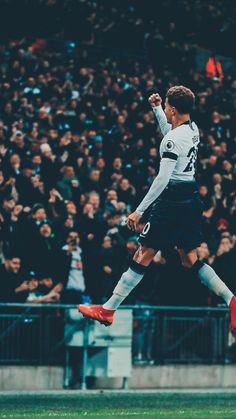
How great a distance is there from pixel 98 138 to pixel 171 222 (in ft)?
32.7

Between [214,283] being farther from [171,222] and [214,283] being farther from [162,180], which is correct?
[162,180]

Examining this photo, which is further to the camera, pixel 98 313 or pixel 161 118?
pixel 161 118

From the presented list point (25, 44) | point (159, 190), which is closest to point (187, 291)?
point (159, 190)

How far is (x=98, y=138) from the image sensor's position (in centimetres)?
2172

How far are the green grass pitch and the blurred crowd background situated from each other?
2080 mm

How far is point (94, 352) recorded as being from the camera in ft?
54.3

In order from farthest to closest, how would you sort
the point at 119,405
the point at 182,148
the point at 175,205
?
1. the point at 119,405
2. the point at 175,205
3. the point at 182,148

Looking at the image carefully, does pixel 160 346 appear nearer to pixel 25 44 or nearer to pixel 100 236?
pixel 100 236

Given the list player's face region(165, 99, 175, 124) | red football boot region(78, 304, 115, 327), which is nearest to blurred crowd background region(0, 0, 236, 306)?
red football boot region(78, 304, 115, 327)

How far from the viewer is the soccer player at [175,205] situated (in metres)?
11.6

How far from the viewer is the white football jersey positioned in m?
11.5

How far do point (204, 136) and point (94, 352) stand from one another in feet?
28.5

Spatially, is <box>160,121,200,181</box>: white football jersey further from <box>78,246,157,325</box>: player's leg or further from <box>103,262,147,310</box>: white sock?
<box>103,262,147,310</box>: white sock

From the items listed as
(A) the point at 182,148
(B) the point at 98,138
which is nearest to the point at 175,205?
(A) the point at 182,148
